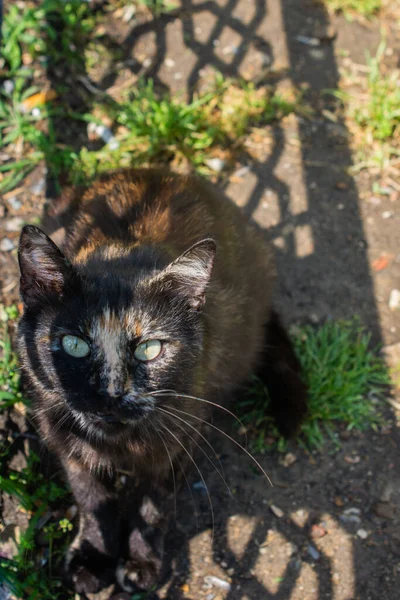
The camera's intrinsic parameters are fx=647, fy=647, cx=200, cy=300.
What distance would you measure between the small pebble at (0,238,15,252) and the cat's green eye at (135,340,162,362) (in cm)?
178

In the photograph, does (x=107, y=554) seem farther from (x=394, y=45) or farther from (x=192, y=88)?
(x=394, y=45)

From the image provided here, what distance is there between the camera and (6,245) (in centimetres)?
372

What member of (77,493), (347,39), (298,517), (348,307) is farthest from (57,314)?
(347,39)

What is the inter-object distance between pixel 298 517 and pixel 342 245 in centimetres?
173

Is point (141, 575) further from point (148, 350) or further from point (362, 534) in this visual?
point (148, 350)

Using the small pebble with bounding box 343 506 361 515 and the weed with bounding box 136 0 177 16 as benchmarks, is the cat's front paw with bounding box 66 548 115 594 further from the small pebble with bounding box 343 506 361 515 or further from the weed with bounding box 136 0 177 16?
the weed with bounding box 136 0 177 16

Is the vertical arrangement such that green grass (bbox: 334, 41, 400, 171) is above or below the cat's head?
below

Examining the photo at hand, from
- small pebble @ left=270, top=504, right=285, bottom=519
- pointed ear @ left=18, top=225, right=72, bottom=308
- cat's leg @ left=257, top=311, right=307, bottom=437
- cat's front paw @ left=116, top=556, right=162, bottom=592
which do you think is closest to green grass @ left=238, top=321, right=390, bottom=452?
cat's leg @ left=257, top=311, right=307, bottom=437

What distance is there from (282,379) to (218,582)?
0.99m

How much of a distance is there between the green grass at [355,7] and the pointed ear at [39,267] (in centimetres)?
379

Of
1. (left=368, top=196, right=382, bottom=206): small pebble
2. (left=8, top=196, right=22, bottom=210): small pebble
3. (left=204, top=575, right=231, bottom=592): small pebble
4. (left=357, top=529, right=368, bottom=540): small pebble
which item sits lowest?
(left=357, top=529, right=368, bottom=540): small pebble

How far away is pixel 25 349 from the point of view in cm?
236

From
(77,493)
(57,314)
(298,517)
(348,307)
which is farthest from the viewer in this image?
(348,307)

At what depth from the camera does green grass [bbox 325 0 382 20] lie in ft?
16.1
